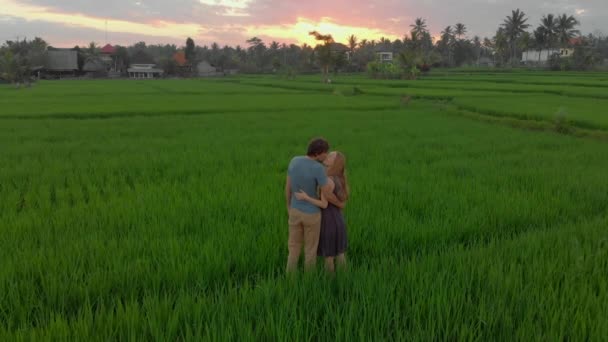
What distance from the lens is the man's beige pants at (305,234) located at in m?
3.07

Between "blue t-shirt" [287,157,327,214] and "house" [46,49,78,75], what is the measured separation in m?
69.3

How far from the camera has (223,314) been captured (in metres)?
2.33

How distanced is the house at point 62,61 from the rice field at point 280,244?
60.4 meters

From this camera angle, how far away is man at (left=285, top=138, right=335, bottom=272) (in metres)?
2.98

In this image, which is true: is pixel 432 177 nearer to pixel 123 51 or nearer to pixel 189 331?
pixel 189 331

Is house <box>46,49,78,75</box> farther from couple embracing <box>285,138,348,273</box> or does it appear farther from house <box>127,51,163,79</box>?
couple embracing <box>285,138,348,273</box>

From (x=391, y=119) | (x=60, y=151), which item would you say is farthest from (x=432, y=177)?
(x=391, y=119)

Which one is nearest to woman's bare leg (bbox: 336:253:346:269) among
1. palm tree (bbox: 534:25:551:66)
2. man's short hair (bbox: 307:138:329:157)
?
man's short hair (bbox: 307:138:329:157)

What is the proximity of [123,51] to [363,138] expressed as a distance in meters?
72.9

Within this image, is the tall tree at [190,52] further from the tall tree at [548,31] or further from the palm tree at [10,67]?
the tall tree at [548,31]

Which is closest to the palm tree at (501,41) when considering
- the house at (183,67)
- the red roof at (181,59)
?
the house at (183,67)

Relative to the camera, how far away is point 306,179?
302cm

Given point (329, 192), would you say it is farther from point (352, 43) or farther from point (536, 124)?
point (352, 43)

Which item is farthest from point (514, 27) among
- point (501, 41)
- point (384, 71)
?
point (384, 71)
